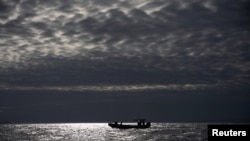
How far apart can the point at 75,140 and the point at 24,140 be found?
18.1m

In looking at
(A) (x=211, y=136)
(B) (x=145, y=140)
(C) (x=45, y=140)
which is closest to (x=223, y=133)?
(A) (x=211, y=136)

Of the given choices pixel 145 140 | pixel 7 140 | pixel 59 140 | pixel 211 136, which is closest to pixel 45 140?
pixel 59 140

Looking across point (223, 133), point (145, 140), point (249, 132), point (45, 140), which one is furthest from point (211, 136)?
point (45, 140)

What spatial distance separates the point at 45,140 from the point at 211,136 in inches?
3749

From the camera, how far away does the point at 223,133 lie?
2898 cm

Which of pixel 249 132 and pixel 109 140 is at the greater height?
pixel 249 132

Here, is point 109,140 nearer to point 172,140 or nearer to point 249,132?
point 172,140

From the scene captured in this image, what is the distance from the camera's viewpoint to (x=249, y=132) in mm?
29625

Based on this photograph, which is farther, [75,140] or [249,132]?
[75,140]

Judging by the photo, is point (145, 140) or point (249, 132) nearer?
point (249, 132)

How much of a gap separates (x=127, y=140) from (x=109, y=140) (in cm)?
692

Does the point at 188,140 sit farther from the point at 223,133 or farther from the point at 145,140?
the point at 223,133

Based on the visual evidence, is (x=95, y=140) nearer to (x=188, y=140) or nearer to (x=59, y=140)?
(x=59, y=140)

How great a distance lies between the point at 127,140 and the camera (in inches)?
4469
